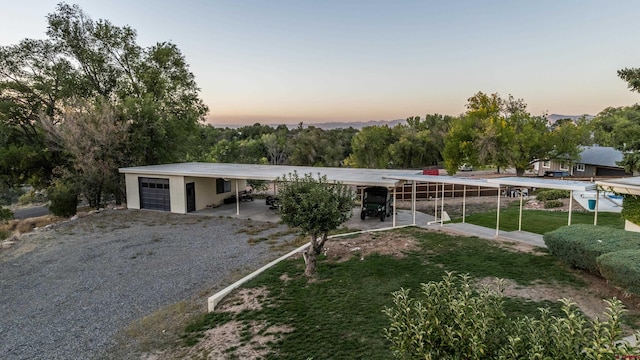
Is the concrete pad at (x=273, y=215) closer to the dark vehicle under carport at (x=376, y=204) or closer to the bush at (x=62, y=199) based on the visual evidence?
the dark vehicle under carport at (x=376, y=204)

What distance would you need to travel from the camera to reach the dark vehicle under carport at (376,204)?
15.5 metres

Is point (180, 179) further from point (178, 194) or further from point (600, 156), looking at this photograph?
point (600, 156)

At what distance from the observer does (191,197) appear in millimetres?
18938

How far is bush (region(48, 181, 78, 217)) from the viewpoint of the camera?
753 inches

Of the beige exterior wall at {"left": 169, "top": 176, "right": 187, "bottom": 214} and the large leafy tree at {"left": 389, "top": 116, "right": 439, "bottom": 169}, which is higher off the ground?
the large leafy tree at {"left": 389, "top": 116, "right": 439, "bottom": 169}

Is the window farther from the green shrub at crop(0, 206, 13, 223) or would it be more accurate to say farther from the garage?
the green shrub at crop(0, 206, 13, 223)

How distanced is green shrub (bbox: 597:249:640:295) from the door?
1760cm

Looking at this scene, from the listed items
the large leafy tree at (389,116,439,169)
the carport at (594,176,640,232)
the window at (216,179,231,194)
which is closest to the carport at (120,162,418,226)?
the window at (216,179,231,194)

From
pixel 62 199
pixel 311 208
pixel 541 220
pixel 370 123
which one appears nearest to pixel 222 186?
pixel 62 199

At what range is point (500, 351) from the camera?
2.46 meters

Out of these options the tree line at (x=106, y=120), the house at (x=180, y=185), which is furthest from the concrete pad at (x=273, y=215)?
the tree line at (x=106, y=120)

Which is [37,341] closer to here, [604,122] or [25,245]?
[25,245]

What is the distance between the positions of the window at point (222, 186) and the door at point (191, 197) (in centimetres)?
193

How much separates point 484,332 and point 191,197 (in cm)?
1844
